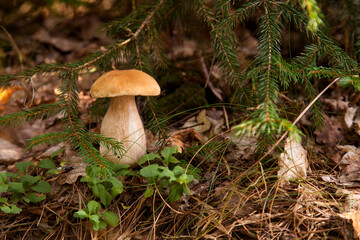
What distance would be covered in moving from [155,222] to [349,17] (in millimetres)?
2824

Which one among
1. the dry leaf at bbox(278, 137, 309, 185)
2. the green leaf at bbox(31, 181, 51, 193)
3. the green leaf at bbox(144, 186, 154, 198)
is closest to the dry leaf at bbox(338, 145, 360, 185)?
the dry leaf at bbox(278, 137, 309, 185)

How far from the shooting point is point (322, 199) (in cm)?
180

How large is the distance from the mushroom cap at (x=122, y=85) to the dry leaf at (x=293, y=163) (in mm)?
1078

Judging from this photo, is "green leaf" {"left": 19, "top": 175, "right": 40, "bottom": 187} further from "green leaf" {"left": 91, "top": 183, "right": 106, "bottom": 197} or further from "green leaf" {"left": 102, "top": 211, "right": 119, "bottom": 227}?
"green leaf" {"left": 102, "top": 211, "right": 119, "bottom": 227}

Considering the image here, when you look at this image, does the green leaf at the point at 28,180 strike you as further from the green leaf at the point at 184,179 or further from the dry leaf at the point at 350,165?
the dry leaf at the point at 350,165

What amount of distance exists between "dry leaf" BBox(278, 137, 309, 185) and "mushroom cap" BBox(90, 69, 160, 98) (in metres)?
1.08

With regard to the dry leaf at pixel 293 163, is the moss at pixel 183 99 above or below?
above

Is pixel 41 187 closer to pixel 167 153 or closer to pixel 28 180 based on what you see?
pixel 28 180

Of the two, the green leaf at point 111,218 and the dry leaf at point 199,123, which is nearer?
the green leaf at point 111,218

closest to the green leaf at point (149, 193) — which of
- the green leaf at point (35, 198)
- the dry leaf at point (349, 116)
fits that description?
the green leaf at point (35, 198)

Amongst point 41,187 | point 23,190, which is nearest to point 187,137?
point 41,187

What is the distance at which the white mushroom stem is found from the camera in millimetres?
2307

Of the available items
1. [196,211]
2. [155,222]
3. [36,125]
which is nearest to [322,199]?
[196,211]

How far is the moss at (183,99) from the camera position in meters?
3.12
